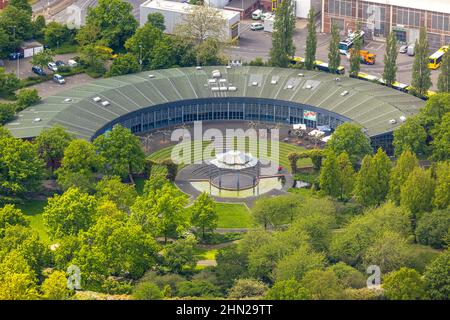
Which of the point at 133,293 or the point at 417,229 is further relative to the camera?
the point at 417,229

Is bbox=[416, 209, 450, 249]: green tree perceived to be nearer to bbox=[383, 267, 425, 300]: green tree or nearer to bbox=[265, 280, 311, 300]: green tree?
bbox=[383, 267, 425, 300]: green tree

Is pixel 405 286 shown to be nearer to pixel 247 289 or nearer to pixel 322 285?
pixel 322 285

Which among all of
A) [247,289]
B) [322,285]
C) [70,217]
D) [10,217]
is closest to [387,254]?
[322,285]

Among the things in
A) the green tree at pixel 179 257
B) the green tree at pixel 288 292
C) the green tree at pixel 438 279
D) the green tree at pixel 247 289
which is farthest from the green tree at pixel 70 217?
the green tree at pixel 438 279

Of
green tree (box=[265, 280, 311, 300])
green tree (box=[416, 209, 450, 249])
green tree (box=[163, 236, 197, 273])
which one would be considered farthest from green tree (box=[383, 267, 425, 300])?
green tree (box=[163, 236, 197, 273])

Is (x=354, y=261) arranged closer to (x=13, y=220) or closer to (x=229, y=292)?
(x=229, y=292)
